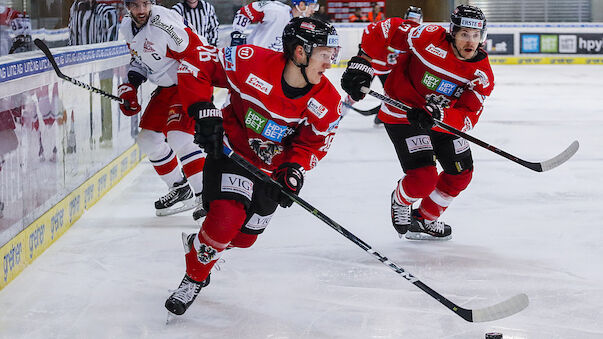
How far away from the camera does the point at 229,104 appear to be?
3.01m

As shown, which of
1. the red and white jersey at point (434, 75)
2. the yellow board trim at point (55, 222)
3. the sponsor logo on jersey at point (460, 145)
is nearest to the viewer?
the yellow board trim at point (55, 222)

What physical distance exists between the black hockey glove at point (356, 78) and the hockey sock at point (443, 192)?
563mm

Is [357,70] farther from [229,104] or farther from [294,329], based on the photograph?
[294,329]

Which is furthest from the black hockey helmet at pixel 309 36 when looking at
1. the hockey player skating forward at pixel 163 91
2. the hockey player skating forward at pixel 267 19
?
the hockey player skating forward at pixel 267 19

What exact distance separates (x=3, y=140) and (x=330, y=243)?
4.85ft

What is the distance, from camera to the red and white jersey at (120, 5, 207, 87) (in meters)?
3.83

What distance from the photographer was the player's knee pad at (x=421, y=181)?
145 inches

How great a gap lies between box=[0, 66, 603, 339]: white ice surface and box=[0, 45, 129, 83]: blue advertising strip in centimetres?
74

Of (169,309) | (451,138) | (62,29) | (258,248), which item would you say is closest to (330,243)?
(258,248)

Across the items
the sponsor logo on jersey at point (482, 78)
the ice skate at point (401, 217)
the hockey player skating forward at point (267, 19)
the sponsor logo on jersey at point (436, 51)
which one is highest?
→ the sponsor logo on jersey at point (436, 51)

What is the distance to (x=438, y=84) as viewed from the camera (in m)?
3.68

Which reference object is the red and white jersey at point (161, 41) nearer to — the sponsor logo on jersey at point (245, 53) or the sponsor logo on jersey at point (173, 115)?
the sponsor logo on jersey at point (173, 115)

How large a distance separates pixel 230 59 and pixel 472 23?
1.16 metres

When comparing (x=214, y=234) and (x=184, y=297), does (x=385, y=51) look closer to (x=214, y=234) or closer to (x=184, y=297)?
(x=214, y=234)
